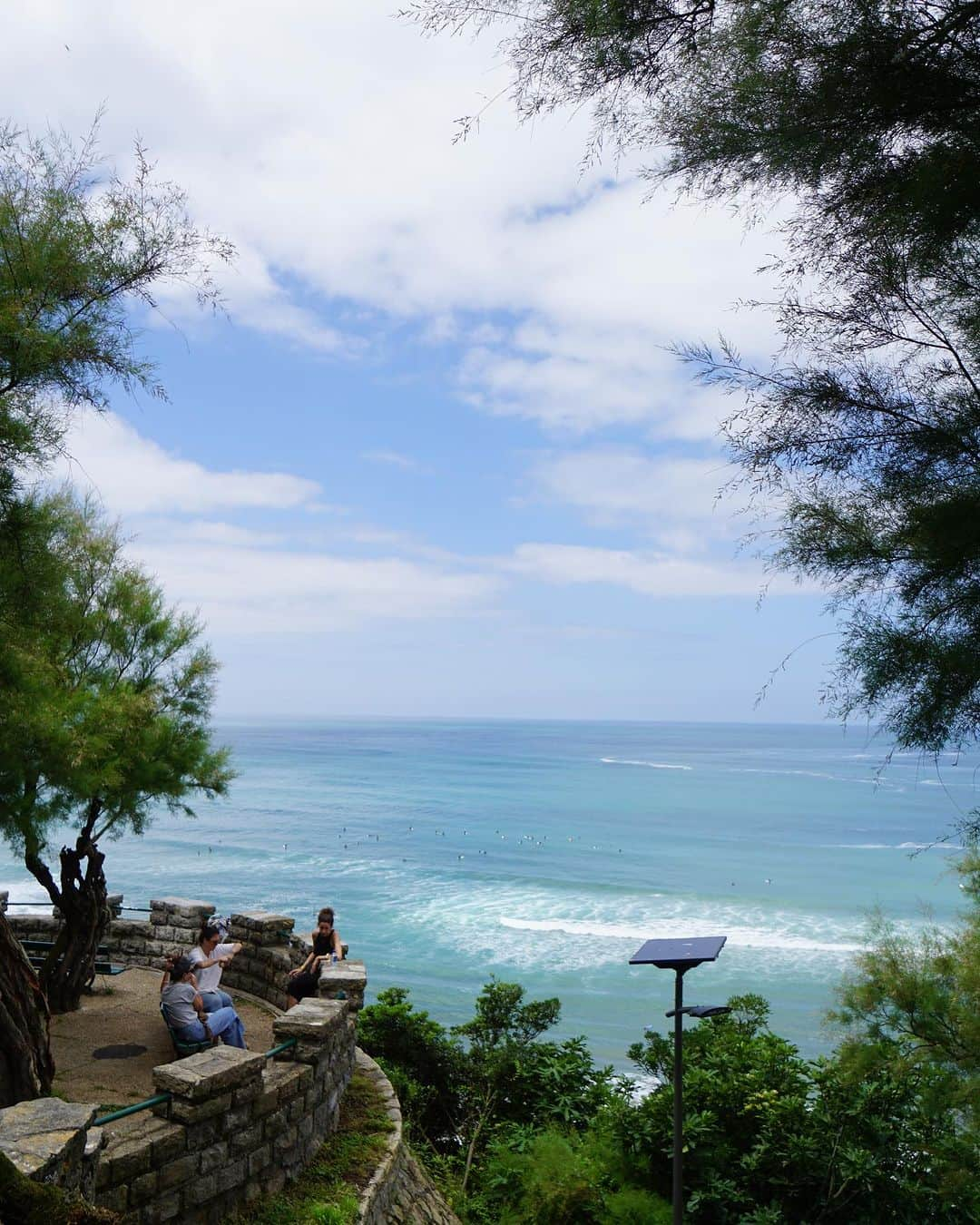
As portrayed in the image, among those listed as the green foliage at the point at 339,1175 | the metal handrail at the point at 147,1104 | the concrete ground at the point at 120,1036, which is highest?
the metal handrail at the point at 147,1104

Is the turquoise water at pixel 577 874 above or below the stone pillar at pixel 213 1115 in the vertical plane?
below

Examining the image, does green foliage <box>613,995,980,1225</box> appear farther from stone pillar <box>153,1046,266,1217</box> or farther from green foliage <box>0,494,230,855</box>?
green foliage <box>0,494,230,855</box>

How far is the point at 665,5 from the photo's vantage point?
12.9 feet

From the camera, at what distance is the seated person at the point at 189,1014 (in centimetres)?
831

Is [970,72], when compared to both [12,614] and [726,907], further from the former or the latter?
[726,907]

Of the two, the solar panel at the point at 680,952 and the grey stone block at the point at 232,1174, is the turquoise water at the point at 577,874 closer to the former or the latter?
the solar panel at the point at 680,952

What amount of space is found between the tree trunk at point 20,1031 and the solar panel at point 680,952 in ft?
14.7

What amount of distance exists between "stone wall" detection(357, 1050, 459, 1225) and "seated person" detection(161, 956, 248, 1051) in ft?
5.25

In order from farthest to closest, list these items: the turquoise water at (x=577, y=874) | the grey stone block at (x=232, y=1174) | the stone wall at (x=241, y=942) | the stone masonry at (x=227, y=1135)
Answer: the turquoise water at (x=577, y=874) → the stone wall at (x=241, y=942) → the grey stone block at (x=232, y=1174) → the stone masonry at (x=227, y=1135)

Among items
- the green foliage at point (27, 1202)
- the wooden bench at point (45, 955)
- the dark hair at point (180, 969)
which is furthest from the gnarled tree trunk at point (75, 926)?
the green foliage at point (27, 1202)

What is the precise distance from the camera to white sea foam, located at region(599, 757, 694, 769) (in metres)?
114

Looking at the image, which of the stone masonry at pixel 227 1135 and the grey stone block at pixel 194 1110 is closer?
the stone masonry at pixel 227 1135

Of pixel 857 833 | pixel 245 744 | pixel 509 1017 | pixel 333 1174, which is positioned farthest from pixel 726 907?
pixel 245 744

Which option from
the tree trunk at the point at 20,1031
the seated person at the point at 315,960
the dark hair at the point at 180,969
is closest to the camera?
the tree trunk at the point at 20,1031
